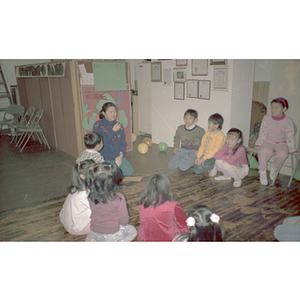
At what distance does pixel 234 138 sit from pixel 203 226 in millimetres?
1894

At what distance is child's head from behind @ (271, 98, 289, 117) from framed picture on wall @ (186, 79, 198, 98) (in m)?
1.42

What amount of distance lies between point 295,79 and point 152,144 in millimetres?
2688

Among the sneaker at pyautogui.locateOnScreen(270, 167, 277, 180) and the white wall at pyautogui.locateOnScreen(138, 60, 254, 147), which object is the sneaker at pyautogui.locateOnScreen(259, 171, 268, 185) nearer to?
the sneaker at pyautogui.locateOnScreen(270, 167, 277, 180)

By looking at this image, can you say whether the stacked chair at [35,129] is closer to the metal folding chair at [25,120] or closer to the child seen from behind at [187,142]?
the metal folding chair at [25,120]

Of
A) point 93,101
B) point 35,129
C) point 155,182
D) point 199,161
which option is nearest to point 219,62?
point 199,161

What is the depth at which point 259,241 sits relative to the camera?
2.17 meters

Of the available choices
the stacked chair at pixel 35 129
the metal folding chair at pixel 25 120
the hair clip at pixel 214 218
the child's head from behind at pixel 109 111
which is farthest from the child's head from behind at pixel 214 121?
the metal folding chair at pixel 25 120

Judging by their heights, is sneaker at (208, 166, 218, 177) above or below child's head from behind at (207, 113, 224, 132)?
below

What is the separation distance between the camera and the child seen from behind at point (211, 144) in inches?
141

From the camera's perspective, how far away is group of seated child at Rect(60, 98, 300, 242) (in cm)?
178

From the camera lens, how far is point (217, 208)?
8.90ft

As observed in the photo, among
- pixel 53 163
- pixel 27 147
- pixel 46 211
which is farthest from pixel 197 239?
pixel 27 147

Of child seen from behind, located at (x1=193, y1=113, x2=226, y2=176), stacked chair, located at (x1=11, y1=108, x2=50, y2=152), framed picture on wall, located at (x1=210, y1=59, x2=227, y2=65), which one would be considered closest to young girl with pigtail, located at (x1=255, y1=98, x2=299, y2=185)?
child seen from behind, located at (x1=193, y1=113, x2=226, y2=176)

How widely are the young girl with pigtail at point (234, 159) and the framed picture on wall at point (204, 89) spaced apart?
3.85ft
